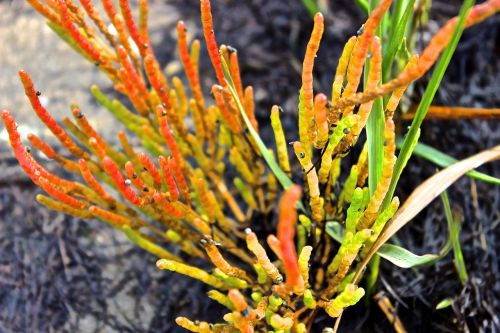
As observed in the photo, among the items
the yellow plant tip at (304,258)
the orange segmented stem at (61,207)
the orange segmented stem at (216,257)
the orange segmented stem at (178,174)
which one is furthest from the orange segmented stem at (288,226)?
the orange segmented stem at (61,207)

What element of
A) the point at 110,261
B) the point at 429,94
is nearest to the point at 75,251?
the point at 110,261

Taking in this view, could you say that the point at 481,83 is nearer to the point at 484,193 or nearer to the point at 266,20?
the point at 484,193

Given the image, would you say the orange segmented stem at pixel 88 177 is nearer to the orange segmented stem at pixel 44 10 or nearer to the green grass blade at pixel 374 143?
the orange segmented stem at pixel 44 10

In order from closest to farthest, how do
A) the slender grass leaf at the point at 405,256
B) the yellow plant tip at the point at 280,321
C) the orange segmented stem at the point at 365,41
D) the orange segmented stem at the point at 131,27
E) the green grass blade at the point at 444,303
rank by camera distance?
the orange segmented stem at the point at 365,41, the yellow plant tip at the point at 280,321, the slender grass leaf at the point at 405,256, the orange segmented stem at the point at 131,27, the green grass blade at the point at 444,303

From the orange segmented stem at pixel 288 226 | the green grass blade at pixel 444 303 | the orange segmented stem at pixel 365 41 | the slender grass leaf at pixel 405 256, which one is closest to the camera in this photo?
Answer: the orange segmented stem at pixel 288 226

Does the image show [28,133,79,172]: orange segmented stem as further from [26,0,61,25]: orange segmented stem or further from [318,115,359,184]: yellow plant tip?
[318,115,359,184]: yellow plant tip

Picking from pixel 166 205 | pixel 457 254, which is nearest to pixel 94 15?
pixel 166 205

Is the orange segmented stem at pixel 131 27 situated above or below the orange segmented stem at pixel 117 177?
above

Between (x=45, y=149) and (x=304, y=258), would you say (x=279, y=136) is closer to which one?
(x=304, y=258)

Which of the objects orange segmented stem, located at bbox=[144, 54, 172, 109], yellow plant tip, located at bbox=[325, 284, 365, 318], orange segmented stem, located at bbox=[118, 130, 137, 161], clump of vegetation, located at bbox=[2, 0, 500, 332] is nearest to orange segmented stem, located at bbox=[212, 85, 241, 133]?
clump of vegetation, located at bbox=[2, 0, 500, 332]
